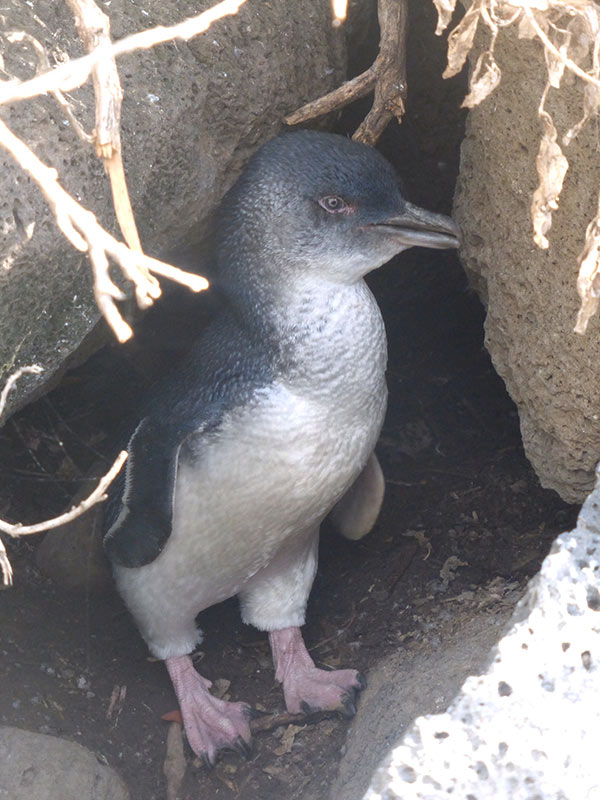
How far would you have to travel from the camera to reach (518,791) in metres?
1.60

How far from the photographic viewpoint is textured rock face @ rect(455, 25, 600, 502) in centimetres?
222

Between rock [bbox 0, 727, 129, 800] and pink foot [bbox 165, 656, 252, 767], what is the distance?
276mm

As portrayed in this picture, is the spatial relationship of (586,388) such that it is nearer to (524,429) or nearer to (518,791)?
(524,429)

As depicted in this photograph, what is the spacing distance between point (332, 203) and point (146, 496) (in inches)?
36.9

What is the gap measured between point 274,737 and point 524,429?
1.12 meters

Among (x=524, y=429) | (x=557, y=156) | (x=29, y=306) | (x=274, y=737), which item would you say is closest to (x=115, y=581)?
(x=274, y=737)

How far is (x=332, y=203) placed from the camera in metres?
2.54

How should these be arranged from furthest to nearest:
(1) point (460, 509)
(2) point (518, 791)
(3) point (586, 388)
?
(1) point (460, 509) < (3) point (586, 388) < (2) point (518, 791)

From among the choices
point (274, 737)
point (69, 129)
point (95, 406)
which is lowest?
point (274, 737)

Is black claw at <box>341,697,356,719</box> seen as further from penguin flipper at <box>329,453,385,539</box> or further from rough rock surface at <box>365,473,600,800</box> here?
rough rock surface at <box>365,473,600,800</box>

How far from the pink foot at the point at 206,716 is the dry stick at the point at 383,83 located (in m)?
1.63

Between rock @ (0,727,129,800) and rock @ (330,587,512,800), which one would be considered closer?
rock @ (330,587,512,800)

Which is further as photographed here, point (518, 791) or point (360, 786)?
point (360, 786)

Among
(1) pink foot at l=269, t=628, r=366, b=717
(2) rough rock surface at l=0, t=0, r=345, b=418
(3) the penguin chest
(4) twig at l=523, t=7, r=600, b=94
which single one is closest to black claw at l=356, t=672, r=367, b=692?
(1) pink foot at l=269, t=628, r=366, b=717
